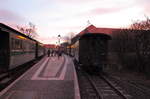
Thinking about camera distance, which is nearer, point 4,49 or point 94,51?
point 4,49

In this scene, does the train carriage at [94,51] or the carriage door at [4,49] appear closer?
the carriage door at [4,49]

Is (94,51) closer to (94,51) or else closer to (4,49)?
(94,51)

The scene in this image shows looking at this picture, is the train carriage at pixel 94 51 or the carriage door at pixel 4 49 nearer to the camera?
the carriage door at pixel 4 49

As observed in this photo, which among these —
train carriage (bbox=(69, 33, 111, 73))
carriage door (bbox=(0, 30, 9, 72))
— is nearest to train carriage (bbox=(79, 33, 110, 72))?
train carriage (bbox=(69, 33, 111, 73))

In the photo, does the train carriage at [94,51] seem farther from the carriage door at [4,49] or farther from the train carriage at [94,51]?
the carriage door at [4,49]

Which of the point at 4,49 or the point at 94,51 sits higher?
the point at 4,49

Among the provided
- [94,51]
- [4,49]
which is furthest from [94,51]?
[4,49]

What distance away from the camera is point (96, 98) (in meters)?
7.49

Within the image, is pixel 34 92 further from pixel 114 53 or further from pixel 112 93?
pixel 114 53

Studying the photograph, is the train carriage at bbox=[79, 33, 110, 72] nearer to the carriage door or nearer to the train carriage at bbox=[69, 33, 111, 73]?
the train carriage at bbox=[69, 33, 111, 73]

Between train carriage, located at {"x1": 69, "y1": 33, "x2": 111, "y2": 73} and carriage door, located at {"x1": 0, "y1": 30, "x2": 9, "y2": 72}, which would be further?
train carriage, located at {"x1": 69, "y1": 33, "x2": 111, "y2": 73}

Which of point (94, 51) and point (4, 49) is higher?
point (4, 49)

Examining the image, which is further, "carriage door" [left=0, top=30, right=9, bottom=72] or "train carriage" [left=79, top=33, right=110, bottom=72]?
"train carriage" [left=79, top=33, right=110, bottom=72]

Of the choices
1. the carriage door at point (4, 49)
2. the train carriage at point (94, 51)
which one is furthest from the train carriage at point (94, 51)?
the carriage door at point (4, 49)
